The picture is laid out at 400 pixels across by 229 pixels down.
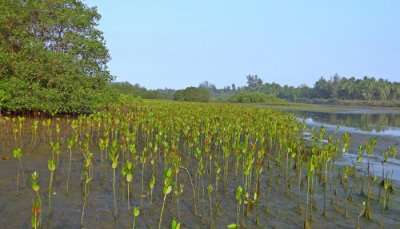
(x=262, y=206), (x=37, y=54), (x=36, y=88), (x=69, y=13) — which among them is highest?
(x=69, y=13)

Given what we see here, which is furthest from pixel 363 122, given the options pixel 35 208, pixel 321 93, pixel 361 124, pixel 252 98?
pixel 321 93

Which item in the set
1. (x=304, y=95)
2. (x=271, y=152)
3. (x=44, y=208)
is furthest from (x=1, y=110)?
(x=304, y=95)

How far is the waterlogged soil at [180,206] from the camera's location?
5.48 meters

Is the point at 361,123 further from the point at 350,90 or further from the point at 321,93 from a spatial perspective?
the point at 321,93

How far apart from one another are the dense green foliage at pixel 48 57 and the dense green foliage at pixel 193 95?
4427 centimetres

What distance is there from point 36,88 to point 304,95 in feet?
365

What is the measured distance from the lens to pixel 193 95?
63219mm

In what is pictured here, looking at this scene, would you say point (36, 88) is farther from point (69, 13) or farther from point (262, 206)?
point (262, 206)

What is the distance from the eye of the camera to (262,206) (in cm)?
649

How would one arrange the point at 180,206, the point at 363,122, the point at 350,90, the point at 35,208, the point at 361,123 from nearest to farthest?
the point at 35,208 → the point at 180,206 → the point at 361,123 → the point at 363,122 → the point at 350,90

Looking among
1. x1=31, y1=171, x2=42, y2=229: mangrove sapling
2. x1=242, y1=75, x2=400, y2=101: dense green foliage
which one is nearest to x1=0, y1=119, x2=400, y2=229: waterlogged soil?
x1=31, y1=171, x2=42, y2=229: mangrove sapling

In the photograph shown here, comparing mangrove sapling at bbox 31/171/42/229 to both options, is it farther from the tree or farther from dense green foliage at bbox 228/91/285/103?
the tree

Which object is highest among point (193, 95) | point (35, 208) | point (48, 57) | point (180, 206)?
point (48, 57)

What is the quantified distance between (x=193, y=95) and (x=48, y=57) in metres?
A: 47.5
